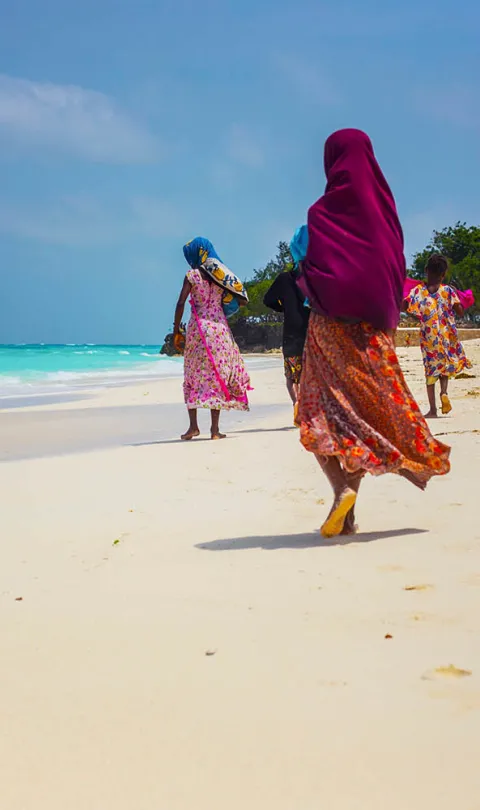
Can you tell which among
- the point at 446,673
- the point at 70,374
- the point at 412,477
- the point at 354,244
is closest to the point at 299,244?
the point at 354,244

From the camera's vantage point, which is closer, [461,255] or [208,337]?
[208,337]

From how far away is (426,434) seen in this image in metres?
4.00

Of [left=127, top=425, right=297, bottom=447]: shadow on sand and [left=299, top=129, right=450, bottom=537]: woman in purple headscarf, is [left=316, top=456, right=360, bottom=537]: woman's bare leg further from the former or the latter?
[left=127, top=425, right=297, bottom=447]: shadow on sand

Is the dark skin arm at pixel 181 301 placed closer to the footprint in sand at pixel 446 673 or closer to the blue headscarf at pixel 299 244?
the blue headscarf at pixel 299 244

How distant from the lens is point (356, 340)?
4.00 meters

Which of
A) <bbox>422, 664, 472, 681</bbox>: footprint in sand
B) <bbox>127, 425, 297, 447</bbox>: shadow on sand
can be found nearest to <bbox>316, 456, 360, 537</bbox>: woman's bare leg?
<bbox>422, 664, 472, 681</bbox>: footprint in sand

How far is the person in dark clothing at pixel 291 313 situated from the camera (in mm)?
8578

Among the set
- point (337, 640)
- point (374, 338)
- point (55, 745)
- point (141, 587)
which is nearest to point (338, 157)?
point (374, 338)

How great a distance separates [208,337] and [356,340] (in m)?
4.54

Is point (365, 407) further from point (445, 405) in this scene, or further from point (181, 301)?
point (445, 405)

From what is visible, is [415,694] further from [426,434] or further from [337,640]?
[426,434]

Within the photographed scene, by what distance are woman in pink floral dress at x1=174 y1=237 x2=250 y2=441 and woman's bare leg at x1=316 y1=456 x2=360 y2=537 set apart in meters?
4.33

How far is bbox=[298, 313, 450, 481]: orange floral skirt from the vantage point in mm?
3910

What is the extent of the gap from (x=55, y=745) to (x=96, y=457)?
198 inches
